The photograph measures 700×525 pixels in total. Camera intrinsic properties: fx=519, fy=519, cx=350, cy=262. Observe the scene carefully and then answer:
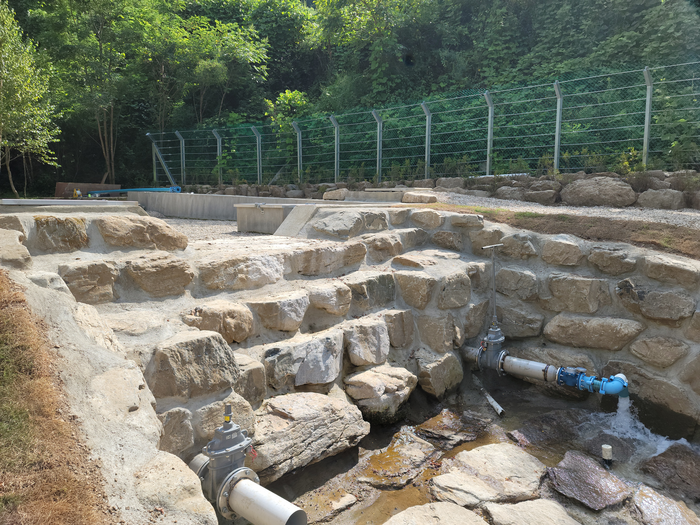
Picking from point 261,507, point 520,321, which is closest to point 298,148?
point 520,321

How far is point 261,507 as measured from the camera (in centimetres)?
188

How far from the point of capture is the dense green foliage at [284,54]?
41.3ft

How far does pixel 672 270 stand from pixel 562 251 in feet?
2.59

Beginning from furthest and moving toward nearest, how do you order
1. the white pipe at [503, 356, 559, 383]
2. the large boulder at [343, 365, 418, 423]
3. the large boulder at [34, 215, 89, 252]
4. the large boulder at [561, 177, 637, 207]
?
the large boulder at [561, 177, 637, 207] < the white pipe at [503, 356, 559, 383] < the large boulder at [343, 365, 418, 423] < the large boulder at [34, 215, 89, 252]

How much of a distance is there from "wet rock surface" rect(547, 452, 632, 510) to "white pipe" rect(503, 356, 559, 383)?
663mm

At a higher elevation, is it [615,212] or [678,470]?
[615,212]

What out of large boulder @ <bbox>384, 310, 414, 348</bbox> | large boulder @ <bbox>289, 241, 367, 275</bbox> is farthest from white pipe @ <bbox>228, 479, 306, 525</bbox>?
large boulder @ <bbox>384, 310, 414, 348</bbox>

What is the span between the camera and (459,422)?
351 centimetres

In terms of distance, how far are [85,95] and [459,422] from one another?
50.6 ft

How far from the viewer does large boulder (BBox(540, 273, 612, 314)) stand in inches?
156

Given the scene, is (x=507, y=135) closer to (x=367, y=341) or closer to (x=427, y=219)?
(x=427, y=219)

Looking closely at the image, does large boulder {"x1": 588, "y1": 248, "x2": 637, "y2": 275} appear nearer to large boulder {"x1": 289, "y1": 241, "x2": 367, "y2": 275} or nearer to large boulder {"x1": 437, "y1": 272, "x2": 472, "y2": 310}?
large boulder {"x1": 437, "y1": 272, "x2": 472, "y2": 310}

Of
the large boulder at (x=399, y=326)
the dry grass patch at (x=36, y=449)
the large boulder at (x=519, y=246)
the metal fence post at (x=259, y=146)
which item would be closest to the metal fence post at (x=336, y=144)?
the metal fence post at (x=259, y=146)

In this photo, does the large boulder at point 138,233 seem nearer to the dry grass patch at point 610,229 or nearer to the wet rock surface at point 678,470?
the dry grass patch at point 610,229
